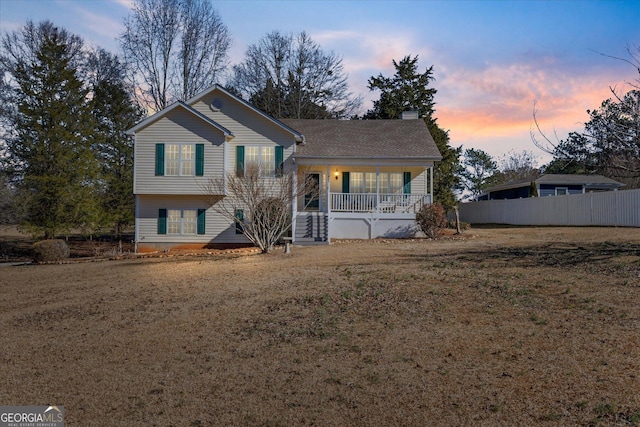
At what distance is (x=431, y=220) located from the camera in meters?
20.4

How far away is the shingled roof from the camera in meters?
22.4

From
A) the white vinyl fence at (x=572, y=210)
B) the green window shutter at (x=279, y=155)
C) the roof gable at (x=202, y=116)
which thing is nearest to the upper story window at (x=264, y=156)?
the green window shutter at (x=279, y=155)

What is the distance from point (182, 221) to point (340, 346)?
17.0m

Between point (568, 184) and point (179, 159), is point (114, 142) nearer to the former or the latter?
point (179, 159)

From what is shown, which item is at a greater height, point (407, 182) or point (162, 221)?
point (407, 182)

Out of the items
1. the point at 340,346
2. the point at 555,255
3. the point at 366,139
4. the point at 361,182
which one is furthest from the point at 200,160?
the point at 340,346

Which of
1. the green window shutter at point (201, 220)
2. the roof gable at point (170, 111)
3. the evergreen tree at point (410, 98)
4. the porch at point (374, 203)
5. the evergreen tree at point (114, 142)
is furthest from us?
the evergreen tree at point (410, 98)

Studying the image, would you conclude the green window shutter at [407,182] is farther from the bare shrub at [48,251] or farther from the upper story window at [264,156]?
the bare shrub at [48,251]

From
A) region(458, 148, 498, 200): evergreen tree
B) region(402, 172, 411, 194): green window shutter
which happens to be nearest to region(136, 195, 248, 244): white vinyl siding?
region(402, 172, 411, 194): green window shutter

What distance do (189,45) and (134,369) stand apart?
30.0m

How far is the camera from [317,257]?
1464 centimetres

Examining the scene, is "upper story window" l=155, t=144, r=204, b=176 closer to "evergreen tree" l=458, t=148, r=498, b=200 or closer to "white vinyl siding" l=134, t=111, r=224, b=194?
"white vinyl siding" l=134, t=111, r=224, b=194

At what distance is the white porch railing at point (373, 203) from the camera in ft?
71.2

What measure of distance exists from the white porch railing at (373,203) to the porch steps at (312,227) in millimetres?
1086
